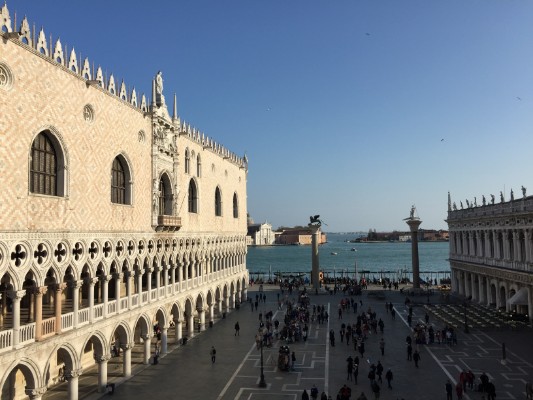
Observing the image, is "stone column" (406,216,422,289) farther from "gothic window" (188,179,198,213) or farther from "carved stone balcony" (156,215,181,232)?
"carved stone balcony" (156,215,181,232)

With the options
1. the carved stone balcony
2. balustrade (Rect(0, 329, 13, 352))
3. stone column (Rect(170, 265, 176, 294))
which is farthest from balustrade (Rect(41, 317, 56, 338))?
stone column (Rect(170, 265, 176, 294))

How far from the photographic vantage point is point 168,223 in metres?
24.1

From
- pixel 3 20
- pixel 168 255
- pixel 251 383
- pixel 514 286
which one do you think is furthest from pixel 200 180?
pixel 514 286

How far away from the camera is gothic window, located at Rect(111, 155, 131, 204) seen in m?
20.3

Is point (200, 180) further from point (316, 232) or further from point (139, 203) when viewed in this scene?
point (316, 232)

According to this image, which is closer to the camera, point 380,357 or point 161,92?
point 380,357

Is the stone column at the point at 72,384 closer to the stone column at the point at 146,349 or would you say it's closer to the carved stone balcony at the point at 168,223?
the stone column at the point at 146,349

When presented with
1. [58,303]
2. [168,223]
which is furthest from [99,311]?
[168,223]

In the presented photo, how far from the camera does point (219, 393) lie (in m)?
18.1

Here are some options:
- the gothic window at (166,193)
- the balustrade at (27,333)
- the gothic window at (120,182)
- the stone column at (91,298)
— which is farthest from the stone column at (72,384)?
the gothic window at (166,193)

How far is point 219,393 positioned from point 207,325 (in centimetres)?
1390

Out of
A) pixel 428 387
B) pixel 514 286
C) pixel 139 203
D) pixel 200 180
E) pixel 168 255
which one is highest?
pixel 200 180

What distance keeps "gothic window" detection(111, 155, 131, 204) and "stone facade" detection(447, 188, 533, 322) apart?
23.4 metres

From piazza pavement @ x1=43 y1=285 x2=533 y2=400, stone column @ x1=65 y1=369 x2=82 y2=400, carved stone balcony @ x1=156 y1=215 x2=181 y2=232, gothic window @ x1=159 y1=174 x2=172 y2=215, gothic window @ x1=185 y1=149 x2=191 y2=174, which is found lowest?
piazza pavement @ x1=43 y1=285 x2=533 y2=400
